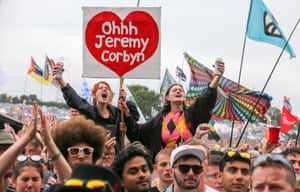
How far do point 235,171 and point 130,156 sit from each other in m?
1.11

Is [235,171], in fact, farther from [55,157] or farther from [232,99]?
[232,99]

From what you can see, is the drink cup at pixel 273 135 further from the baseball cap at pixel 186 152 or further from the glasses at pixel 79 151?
the glasses at pixel 79 151

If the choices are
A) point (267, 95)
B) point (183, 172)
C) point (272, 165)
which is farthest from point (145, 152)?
point (267, 95)

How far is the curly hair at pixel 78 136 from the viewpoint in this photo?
18.8 feet

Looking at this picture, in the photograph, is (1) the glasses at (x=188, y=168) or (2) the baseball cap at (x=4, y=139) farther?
(2) the baseball cap at (x=4, y=139)

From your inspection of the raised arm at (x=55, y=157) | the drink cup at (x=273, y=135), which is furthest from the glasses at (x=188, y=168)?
the drink cup at (x=273, y=135)

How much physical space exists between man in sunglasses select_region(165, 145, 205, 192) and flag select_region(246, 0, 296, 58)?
5652 millimetres

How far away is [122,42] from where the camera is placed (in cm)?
815

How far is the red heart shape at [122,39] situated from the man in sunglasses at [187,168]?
Result: 97.2 inches

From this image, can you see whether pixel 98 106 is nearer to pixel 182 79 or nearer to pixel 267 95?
pixel 267 95

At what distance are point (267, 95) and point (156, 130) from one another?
20.5ft

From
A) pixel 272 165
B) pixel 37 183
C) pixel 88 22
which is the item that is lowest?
pixel 37 183

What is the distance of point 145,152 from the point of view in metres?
5.76

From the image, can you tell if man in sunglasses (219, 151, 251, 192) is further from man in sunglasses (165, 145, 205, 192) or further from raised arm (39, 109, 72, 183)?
raised arm (39, 109, 72, 183)
